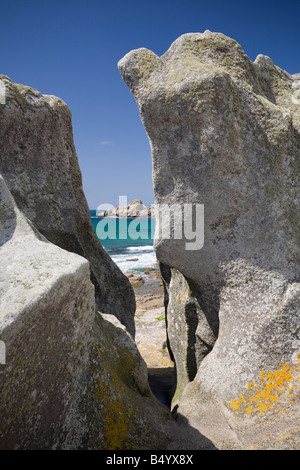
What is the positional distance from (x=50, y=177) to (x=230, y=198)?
358 cm

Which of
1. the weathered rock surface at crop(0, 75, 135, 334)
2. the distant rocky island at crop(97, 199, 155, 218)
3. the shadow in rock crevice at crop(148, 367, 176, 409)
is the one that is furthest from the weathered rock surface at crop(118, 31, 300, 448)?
the distant rocky island at crop(97, 199, 155, 218)

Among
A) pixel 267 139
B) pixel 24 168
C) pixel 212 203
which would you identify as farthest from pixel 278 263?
pixel 24 168

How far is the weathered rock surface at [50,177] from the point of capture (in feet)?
17.9

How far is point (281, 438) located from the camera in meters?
2.99

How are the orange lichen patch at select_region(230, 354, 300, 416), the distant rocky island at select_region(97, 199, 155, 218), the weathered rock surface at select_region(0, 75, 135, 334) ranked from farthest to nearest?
the distant rocky island at select_region(97, 199, 155, 218) < the weathered rock surface at select_region(0, 75, 135, 334) < the orange lichen patch at select_region(230, 354, 300, 416)

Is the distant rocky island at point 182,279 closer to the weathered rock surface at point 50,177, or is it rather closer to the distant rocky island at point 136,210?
the weathered rock surface at point 50,177

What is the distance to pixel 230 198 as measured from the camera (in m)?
4.28

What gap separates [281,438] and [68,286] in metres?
2.51

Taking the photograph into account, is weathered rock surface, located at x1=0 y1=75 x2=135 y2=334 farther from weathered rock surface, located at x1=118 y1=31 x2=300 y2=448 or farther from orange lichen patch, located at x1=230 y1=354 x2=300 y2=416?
orange lichen patch, located at x1=230 y1=354 x2=300 y2=416

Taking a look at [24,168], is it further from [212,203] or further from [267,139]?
[267,139]

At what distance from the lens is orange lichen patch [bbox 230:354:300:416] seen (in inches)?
138

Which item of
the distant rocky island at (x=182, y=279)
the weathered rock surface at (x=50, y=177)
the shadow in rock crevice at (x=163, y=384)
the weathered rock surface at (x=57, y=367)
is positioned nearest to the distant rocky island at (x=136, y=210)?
the shadow in rock crevice at (x=163, y=384)

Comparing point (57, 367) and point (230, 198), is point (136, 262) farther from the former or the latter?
point (57, 367)

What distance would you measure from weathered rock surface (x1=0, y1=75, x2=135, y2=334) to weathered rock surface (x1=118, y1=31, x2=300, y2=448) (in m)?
2.01
